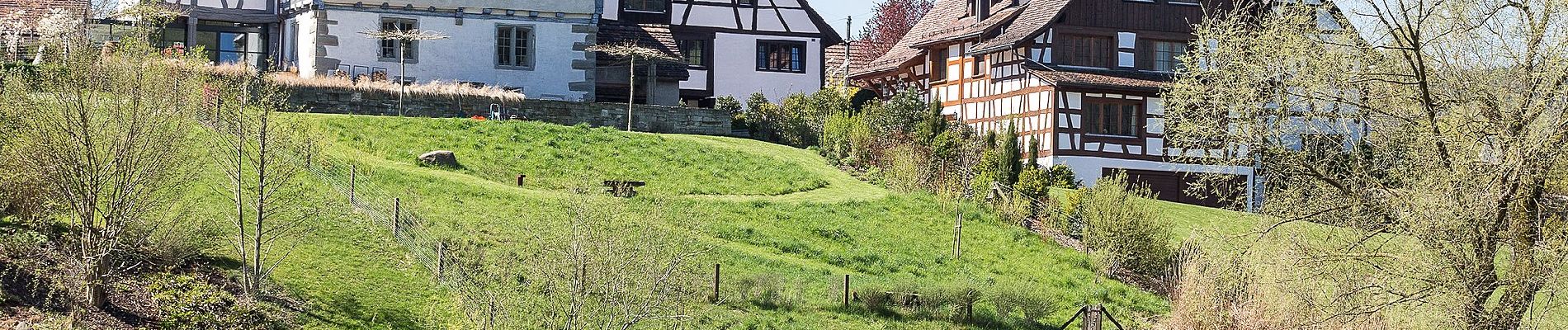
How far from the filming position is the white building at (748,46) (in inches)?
2009

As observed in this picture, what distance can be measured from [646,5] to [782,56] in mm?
4452

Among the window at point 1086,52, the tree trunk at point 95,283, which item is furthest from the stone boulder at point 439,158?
the window at point 1086,52

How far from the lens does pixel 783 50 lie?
52.0m

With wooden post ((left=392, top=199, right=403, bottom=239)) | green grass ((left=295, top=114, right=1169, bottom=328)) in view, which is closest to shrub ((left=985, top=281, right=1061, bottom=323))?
green grass ((left=295, top=114, right=1169, bottom=328))

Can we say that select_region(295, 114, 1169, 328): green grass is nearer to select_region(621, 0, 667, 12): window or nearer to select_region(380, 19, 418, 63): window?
select_region(380, 19, 418, 63): window

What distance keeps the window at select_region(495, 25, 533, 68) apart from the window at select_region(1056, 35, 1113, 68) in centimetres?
1243

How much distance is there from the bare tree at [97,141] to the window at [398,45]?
73.3 feet

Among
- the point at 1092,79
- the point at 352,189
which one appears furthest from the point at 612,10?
the point at 352,189

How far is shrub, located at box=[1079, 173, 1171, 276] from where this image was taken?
2812 cm

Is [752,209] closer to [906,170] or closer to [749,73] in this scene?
[906,170]

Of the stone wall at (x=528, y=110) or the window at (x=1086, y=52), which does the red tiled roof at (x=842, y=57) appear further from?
the window at (x=1086, y=52)

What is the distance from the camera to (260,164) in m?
19.4

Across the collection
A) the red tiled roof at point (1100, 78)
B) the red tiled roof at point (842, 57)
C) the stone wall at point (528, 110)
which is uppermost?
the red tiled roof at point (842, 57)

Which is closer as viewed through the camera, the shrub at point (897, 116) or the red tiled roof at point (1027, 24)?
the shrub at point (897, 116)
